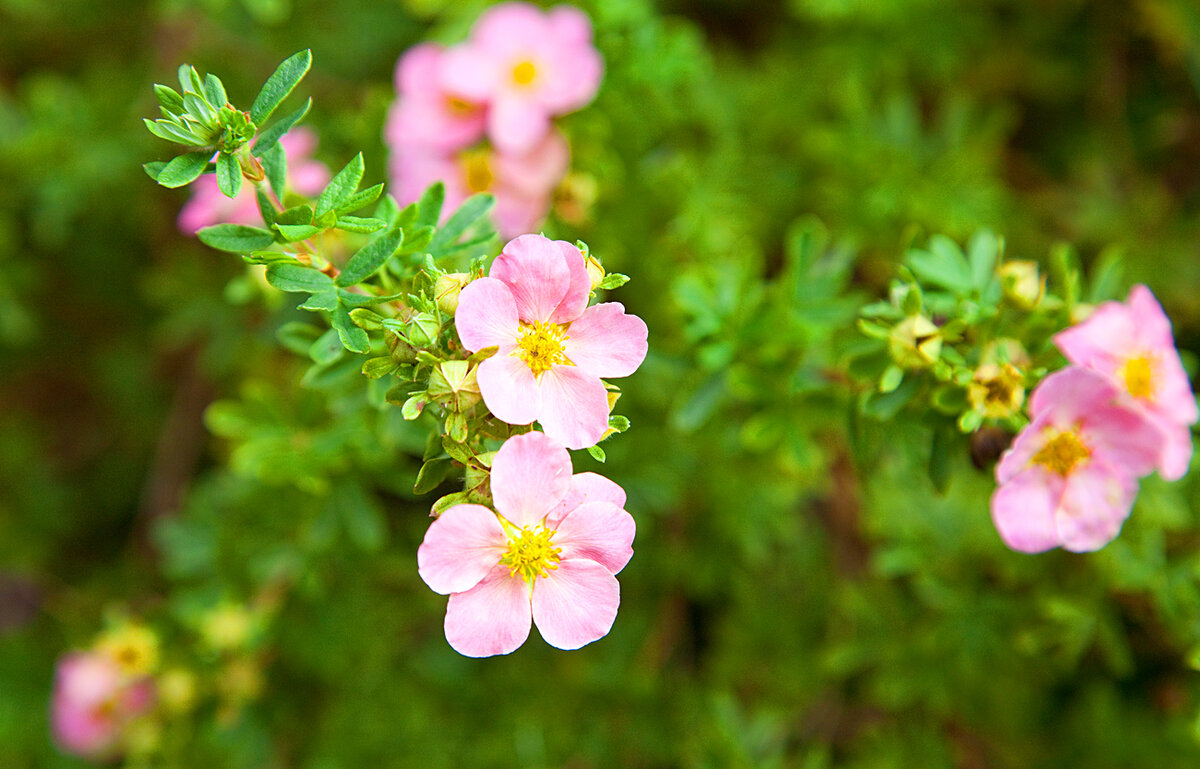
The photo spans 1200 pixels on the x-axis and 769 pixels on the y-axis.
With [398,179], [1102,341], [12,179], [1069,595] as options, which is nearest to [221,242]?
[398,179]

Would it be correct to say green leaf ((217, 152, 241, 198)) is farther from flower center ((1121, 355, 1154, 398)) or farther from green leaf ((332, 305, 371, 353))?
flower center ((1121, 355, 1154, 398))

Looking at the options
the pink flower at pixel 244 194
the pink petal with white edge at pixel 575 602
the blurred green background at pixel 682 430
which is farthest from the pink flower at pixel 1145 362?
the pink flower at pixel 244 194

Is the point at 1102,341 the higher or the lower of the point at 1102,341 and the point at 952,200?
the higher

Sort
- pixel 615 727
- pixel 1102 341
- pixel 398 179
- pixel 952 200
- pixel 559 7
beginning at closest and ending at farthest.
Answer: pixel 1102 341, pixel 398 179, pixel 559 7, pixel 615 727, pixel 952 200

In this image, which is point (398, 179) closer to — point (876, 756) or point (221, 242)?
point (221, 242)

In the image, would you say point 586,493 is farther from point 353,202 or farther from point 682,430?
point 682,430

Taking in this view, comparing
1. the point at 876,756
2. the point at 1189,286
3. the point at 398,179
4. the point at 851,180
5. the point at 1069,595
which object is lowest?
the point at 876,756
